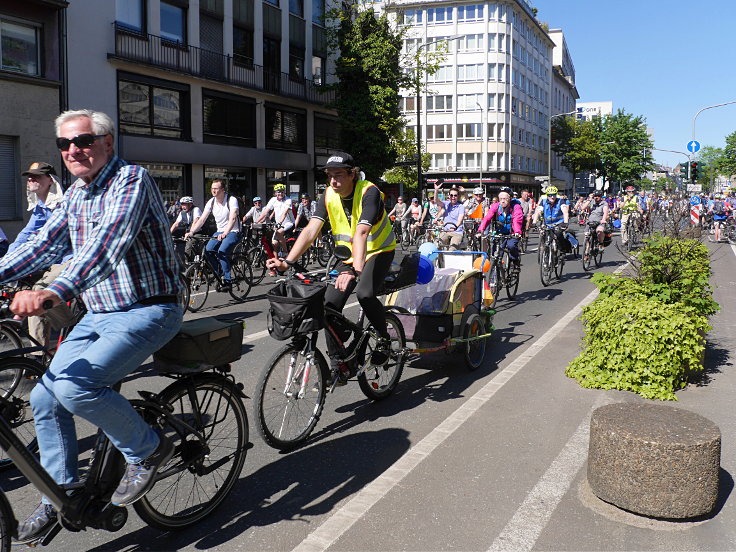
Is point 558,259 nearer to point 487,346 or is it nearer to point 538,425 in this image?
point 487,346

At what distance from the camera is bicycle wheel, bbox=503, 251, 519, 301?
11281 millimetres

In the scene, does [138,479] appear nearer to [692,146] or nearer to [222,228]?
[222,228]

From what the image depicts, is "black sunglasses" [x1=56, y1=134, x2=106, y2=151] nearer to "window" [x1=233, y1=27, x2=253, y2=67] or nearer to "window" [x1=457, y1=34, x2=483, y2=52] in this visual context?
"window" [x1=233, y1=27, x2=253, y2=67]

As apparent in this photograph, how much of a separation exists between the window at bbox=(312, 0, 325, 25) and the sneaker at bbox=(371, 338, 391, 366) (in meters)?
29.9

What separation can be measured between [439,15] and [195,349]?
71507mm

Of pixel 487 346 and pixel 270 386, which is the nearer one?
Result: pixel 270 386

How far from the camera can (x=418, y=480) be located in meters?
4.05

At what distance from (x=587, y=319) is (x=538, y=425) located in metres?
1.71

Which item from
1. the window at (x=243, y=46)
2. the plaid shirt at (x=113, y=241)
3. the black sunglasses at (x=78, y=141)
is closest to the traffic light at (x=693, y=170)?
the window at (x=243, y=46)

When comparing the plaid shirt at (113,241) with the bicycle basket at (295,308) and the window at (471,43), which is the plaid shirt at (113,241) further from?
the window at (471,43)

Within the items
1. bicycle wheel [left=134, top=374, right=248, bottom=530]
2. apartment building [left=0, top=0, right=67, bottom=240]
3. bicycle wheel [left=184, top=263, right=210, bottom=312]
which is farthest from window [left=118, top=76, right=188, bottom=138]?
bicycle wheel [left=134, top=374, right=248, bottom=530]

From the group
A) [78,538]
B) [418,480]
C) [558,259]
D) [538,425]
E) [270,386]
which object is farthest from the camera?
[558,259]

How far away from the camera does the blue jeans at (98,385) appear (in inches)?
112

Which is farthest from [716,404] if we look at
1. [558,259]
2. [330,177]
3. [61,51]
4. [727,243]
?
[727,243]
